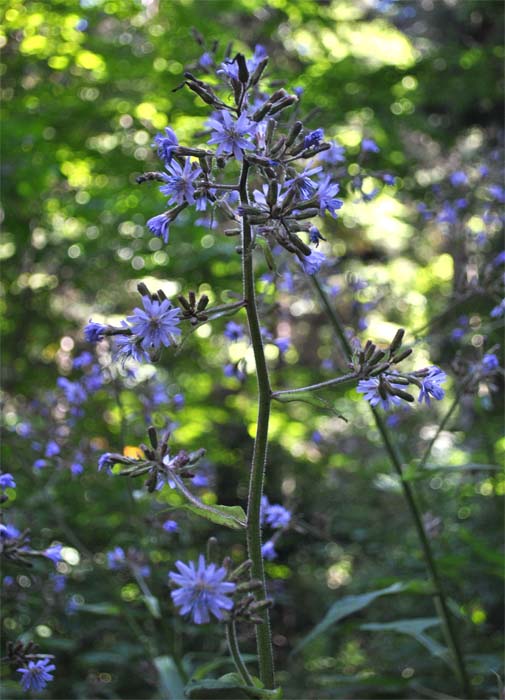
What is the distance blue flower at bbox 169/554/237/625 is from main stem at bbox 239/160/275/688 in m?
0.20

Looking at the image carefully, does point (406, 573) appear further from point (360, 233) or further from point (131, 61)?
point (360, 233)

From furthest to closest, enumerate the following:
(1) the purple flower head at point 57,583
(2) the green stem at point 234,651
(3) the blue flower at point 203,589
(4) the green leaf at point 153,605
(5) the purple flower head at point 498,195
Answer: (5) the purple flower head at point 498,195 < (1) the purple flower head at point 57,583 < (4) the green leaf at point 153,605 < (2) the green stem at point 234,651 < (3) the blue flower at point 203,589

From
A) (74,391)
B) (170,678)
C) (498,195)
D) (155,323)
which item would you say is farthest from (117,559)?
(498,195)

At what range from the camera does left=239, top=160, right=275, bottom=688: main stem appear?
1.39 meters

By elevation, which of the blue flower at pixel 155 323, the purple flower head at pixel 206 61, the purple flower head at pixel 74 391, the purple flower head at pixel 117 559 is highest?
the purple flower head at pixel 206 61

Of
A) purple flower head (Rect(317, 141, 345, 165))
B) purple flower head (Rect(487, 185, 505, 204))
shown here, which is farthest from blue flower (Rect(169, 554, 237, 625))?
purple flower head (Rect(487, 185, 505, 204))

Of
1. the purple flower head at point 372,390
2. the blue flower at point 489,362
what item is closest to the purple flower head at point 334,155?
the blue flower at point 489,362

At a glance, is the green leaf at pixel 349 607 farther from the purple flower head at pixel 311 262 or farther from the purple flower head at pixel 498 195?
the purple flower head at pixel 498 195

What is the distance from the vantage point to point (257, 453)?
141 centimetres

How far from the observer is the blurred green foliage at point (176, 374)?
334 centimetres

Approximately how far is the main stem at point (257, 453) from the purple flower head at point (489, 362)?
3.66 ft

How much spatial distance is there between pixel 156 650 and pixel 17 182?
2.70 metres

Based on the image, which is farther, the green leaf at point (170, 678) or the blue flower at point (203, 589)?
the green leaf at point (170, 678)

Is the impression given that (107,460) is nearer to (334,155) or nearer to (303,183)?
(303,183)
